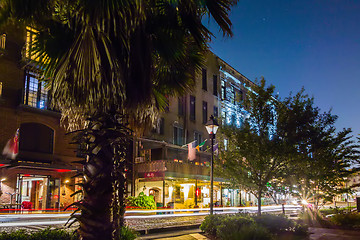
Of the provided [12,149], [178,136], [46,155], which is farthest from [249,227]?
[178,136]

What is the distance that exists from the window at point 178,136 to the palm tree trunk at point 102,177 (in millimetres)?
28487

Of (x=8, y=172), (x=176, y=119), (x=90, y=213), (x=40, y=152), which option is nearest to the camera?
(x=90, y=213)

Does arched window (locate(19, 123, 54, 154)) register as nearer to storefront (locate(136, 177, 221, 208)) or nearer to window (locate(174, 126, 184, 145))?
storefront (locate(136, 177, 221, 208))

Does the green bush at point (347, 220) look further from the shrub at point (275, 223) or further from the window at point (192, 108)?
the window at point (192, 108)

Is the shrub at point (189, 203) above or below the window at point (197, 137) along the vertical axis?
below

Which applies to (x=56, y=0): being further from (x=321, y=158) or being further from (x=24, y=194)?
(x=24, y=194)

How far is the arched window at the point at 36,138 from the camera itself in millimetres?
24375

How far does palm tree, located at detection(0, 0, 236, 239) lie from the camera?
6.06 m

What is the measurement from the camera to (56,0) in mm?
6672

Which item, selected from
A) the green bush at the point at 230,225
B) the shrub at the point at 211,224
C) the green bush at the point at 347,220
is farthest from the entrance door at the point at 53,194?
the green bush at the point at 347,220

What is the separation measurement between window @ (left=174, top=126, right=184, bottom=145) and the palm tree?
27.6 metres

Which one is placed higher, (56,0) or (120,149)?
(56,0)

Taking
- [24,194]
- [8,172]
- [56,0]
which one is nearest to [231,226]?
[56,0]

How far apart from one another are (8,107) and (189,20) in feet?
64.7
